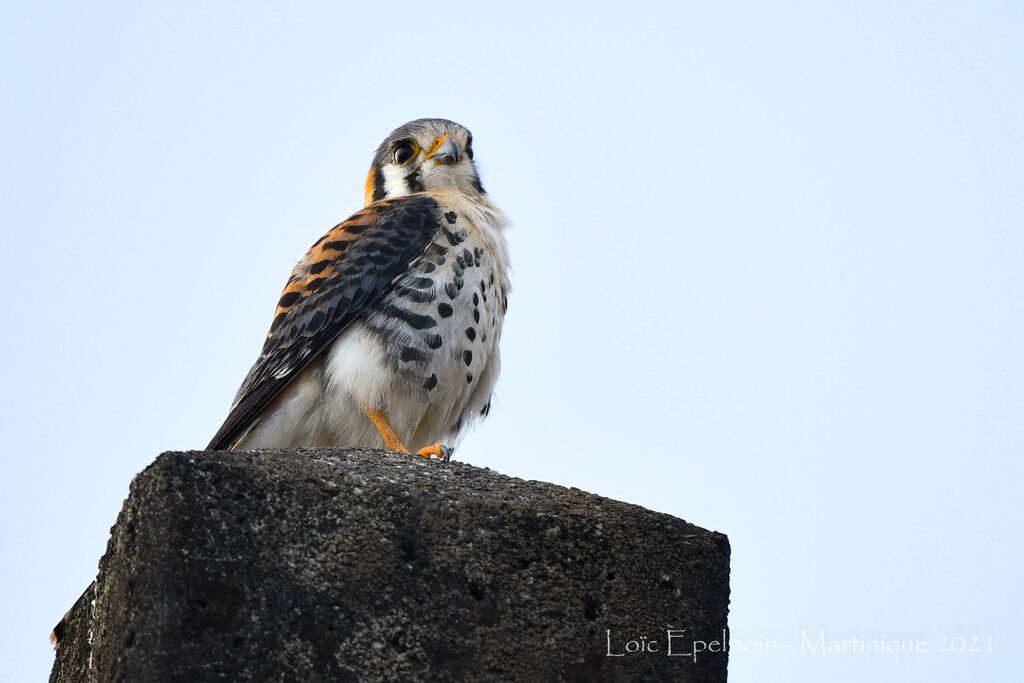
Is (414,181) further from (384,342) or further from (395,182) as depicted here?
(384,342)

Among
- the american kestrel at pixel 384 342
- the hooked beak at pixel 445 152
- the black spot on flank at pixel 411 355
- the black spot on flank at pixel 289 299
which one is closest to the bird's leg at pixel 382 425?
the american kestrel at pixel 384 342

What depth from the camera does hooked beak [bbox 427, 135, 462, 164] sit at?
17.2 feet

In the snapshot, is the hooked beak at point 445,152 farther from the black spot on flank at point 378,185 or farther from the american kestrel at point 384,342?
the american kestrel at point 384,342

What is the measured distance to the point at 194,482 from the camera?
2.07m

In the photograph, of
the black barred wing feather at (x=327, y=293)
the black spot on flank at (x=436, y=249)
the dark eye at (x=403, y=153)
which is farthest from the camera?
the dark eye at (x=403, y=153)

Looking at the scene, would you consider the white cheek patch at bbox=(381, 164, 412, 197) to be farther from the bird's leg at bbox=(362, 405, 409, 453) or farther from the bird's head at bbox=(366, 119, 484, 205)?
the bird's leg at bbox=(362, 405, 409, 453)

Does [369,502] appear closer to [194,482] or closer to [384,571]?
[384,571]

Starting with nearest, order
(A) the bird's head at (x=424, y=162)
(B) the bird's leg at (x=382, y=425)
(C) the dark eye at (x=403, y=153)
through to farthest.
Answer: (B) the bird's leg at (x=382, y=425) < (A) the bird's head at (x=424, y=162) < (C) the dark eye at (x=403, y=153)

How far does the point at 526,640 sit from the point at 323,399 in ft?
6.80

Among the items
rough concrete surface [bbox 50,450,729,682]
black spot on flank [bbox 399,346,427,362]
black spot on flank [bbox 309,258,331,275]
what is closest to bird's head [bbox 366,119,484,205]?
black spot on flank [bbox 309,258,331,275]

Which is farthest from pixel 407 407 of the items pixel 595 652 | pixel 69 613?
pixel 595 652

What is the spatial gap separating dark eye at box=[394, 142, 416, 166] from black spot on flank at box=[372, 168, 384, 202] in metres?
0.12

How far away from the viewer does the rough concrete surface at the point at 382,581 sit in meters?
2.00

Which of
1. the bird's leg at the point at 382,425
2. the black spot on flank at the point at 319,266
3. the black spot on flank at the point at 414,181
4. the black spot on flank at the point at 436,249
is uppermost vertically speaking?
the black spot on flank at the point at 414,181
